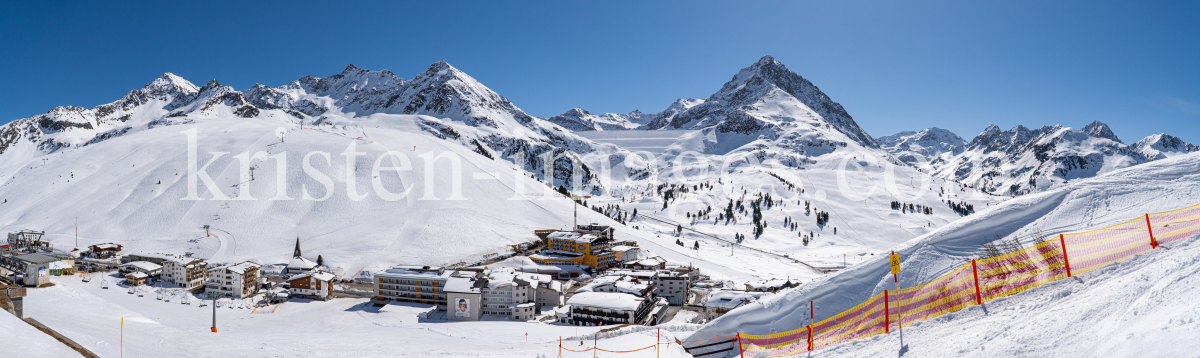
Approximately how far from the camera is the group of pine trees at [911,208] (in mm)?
157000

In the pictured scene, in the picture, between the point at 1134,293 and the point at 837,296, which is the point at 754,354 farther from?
the point at 1134,293

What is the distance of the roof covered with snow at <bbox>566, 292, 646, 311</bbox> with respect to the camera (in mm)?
45000

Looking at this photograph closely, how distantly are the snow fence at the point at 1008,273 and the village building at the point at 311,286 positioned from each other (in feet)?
183

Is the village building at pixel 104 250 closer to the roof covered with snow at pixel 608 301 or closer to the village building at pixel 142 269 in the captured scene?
the village building at pixel 142 269

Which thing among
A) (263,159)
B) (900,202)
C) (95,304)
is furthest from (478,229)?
(900,202)

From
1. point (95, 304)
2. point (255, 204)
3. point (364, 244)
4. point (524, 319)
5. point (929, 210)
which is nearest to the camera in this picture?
point (95, 304)

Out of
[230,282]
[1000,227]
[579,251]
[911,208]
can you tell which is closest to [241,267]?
[230,282]

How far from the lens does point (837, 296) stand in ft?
37.7

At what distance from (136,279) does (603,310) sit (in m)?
51.9

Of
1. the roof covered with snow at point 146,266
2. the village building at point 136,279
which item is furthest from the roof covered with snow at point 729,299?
the roof covered with snow at point 146,266

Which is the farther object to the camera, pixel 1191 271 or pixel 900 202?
pixel 900 202

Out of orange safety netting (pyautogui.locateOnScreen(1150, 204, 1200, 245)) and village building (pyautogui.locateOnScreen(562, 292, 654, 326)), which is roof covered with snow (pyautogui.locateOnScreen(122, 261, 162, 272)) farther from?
orange safety netting (pyautogui.locateOnScreen(1150, 204, 1200, 245))

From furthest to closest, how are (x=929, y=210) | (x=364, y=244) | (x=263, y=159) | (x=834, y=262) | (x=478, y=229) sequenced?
(x=929, y=210) < (x=263, y=159) < (x=834, y=262) < (x=478, y=229) < (x=364, y=244)

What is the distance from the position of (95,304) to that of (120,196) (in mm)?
71357
